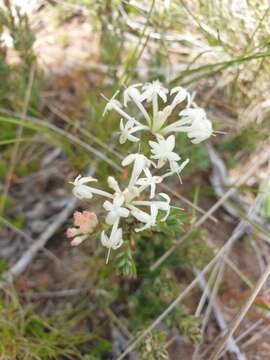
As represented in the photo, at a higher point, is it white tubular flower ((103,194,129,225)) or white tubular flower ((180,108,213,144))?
white tubular flower ((180,108,213,144))

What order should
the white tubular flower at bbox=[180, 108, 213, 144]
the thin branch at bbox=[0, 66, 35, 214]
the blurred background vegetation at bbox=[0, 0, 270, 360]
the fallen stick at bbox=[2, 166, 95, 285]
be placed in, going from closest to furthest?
1. the white tubular flower at bbox=[180, 108, 213, 144]
2. the blurred background vegetation at bbox=[0, 0, 270, 360]
3. the fallen stick at bbox=[2, 166, 95, 285]
4. the thin branch at bbox=[0, 66, 35, 214]

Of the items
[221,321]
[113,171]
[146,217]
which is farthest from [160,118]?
[221,321]

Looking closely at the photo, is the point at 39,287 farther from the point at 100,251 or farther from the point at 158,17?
the point at 158,17

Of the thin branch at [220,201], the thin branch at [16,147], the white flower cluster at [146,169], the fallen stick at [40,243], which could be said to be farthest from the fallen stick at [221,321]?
the thin branch at [16,147]

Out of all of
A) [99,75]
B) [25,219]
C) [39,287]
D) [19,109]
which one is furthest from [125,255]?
[99,75]

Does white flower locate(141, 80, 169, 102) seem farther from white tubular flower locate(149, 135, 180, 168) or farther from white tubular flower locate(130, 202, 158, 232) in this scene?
white tubular flower locate(130, 202, 158, 232)

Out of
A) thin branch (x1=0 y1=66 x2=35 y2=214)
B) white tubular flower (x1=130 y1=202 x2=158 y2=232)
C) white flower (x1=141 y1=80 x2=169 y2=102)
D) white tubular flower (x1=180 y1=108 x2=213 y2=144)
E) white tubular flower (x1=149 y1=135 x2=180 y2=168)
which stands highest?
white flower (x1=141 y1=80 x2=169 y2=102)

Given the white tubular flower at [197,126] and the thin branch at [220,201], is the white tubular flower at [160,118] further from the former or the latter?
the thin branch at [220,201]

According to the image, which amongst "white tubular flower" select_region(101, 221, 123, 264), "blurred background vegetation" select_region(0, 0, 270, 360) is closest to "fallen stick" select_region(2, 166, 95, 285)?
"blurred background vegetation" select_region(0, 0, 270, 360)
